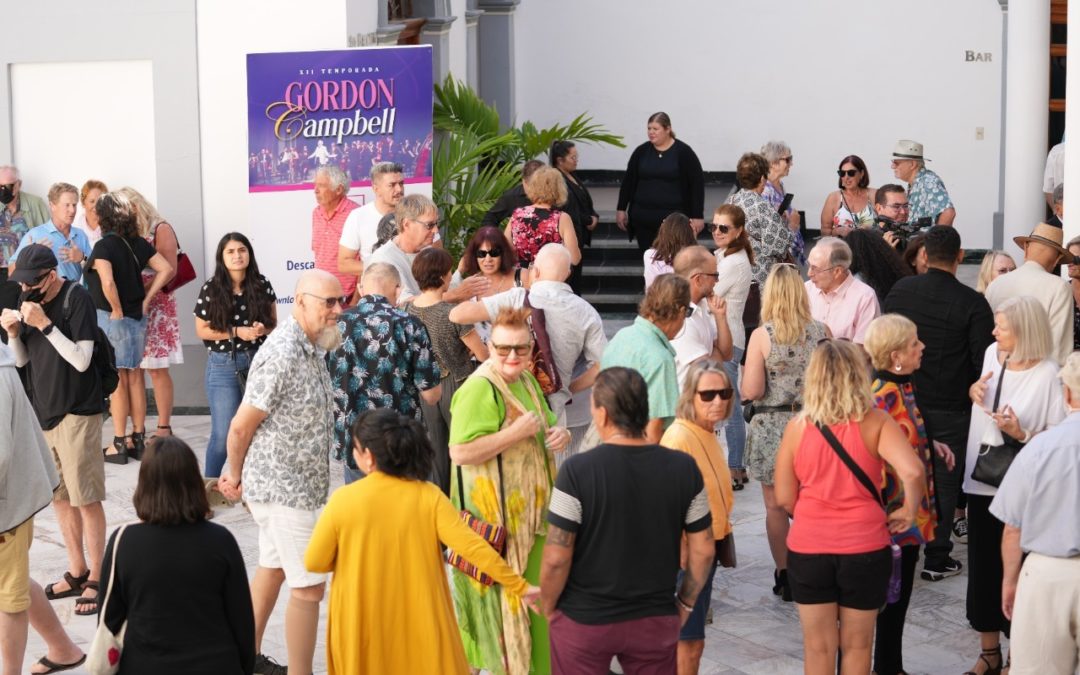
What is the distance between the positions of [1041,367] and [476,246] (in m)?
2.88

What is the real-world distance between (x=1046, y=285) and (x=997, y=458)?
1.42 meters

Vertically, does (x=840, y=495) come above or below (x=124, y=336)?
below

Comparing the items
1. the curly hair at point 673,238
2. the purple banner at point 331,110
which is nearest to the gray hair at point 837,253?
the curly hair at point 673,238

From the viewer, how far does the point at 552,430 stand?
5.72 metres

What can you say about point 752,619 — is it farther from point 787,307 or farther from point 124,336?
point 124,336

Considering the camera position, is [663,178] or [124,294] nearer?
[124,294]

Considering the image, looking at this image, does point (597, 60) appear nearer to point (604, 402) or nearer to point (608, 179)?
point (608, 179)

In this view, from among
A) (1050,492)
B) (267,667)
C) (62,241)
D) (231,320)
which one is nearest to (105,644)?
(267,667)

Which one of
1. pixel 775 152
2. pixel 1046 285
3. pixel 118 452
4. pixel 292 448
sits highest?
pixel 775 152

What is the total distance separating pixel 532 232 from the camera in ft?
30.4

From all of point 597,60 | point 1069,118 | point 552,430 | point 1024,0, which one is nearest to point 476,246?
point 552,430

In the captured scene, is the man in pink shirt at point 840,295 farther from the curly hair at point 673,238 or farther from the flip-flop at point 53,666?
the flip-flop at point 53,666

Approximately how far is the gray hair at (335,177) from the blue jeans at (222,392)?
1764 millimetres

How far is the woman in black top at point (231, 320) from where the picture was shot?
8.31m
